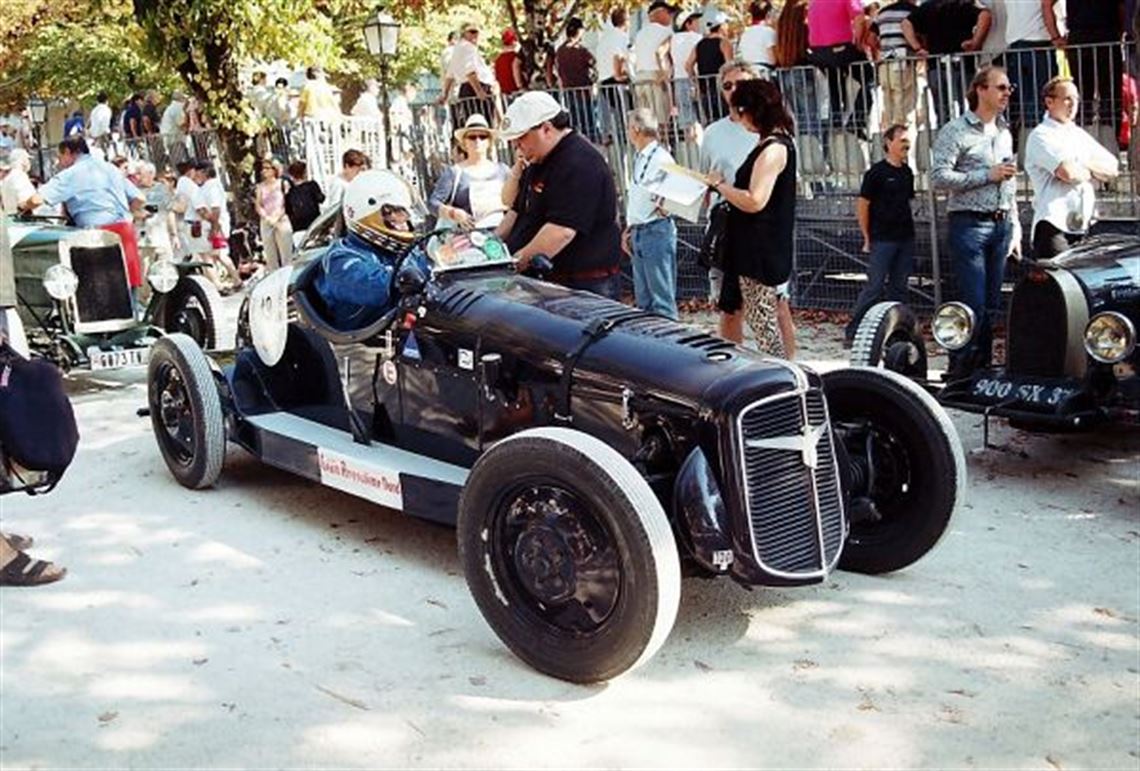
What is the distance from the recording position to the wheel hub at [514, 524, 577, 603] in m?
4.70

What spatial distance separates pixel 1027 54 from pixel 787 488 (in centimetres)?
697

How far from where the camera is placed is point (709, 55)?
14188mm

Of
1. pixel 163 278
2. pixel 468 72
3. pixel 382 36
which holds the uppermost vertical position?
pixel 382 36

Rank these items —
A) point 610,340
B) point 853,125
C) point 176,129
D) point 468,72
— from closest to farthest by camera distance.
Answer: point 610,340 < point 853,125 < point 468,72 < point 176,129

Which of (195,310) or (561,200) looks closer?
(561,200)

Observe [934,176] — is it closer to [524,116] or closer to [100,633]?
[524,116]

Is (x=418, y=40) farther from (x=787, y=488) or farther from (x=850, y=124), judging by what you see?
(x=787, y=488)

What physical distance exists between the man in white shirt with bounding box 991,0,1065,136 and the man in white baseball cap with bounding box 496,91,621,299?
15.4 feet

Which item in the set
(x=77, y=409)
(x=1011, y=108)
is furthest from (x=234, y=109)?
(x=1011, y=108)

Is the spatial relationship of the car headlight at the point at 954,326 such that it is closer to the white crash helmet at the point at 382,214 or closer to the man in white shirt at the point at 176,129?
the white crash helmet at the point at 382,214

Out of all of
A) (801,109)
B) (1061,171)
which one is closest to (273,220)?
(801,109)

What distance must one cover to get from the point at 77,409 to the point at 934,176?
231 inches

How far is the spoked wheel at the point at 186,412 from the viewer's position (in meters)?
6.92

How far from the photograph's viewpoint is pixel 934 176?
883 cm
